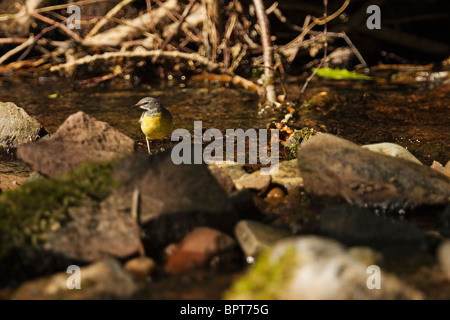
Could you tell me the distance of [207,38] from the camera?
36.3 ft

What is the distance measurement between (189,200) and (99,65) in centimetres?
927

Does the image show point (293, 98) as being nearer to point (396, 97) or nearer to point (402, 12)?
point (396, 97)

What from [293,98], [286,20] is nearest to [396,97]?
[293,98]

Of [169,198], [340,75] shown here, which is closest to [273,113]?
[340,75]

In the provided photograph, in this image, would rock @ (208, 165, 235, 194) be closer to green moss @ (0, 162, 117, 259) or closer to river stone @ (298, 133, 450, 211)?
river stone @ (298, 133, 450, 211)

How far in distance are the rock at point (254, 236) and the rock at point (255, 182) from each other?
0.92 m

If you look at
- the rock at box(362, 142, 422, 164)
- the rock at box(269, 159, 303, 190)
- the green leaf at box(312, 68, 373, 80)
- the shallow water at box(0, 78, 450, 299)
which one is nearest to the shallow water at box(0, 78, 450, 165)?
the shallow water at box(0, 78, 450, 299)

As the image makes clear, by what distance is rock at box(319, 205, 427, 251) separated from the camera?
3.38m

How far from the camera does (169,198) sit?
365 cm

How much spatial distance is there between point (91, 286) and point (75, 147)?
173 cm

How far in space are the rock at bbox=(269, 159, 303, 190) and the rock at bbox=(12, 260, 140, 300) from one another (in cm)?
197

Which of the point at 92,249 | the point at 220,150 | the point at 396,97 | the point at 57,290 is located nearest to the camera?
the point at 57,290

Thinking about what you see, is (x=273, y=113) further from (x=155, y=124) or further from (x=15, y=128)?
(x=15, y=128)

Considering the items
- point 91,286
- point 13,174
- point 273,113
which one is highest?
point 273,113
